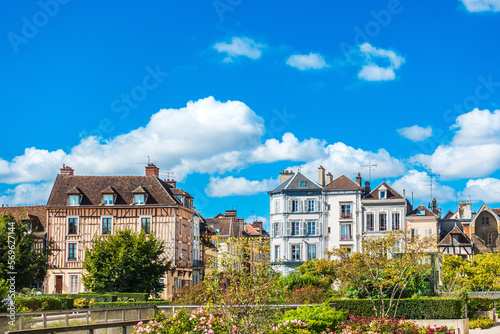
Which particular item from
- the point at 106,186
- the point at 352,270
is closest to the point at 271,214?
the point at 106,186

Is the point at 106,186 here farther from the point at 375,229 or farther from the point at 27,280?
the point at 375,229

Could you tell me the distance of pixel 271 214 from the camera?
59219mm

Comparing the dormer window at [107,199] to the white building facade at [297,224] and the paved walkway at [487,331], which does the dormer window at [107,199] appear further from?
the paved walkway at [487,331]

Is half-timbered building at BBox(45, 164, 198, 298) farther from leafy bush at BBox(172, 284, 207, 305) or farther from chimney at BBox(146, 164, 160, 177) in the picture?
leafy bush at BBox(172, 284, 207, 305)

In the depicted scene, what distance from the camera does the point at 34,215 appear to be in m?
51.4

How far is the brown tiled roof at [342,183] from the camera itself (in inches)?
2251

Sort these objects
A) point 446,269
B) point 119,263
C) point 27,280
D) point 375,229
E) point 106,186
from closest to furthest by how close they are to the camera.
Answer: point 119,263, point 27,280, point 446,269, point 106,186, point 375,229

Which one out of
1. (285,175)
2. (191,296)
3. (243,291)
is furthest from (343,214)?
(243,291)

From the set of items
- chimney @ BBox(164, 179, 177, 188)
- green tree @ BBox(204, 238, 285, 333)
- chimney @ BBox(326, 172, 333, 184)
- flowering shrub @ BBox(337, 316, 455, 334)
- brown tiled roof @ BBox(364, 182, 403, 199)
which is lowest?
flowering shrub @ BBox(337, 316, 455, 334)

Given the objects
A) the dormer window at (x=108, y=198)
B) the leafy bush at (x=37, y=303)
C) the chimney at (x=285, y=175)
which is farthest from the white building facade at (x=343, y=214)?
the leafy bush at (x=37, y=303)

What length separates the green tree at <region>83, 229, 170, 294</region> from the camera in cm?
3816

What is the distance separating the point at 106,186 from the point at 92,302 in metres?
17.9

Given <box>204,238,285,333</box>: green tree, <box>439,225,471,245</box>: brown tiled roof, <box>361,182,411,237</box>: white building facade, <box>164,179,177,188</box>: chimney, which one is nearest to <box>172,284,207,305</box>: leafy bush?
<box>204,238,285,333</box>: green tree

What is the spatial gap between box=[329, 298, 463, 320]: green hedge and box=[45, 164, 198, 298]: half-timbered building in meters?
23.9
